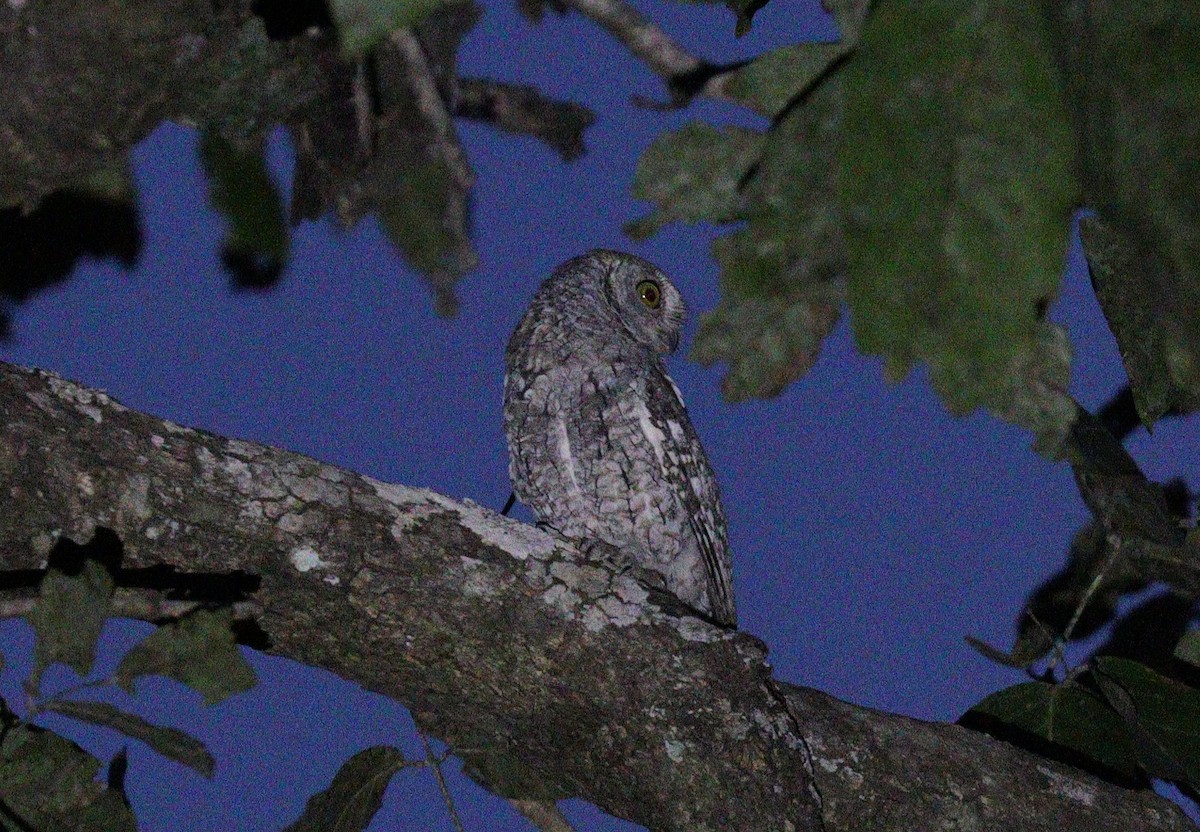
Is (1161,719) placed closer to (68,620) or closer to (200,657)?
(200,657)

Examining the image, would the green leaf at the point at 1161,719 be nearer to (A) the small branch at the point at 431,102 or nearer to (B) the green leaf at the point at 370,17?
(A) the small branch at the point at 431,102

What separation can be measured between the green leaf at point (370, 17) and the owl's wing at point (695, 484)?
2864 mm

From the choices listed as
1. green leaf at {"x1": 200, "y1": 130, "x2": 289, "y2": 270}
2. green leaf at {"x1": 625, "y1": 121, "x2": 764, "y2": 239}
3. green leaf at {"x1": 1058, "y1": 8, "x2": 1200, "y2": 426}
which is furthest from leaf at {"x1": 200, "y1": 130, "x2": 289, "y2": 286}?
green leaf at {"x1": 1058, "y1": 8, "x2": 1200, "y2": 426}

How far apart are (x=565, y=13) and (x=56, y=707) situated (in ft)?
5.04

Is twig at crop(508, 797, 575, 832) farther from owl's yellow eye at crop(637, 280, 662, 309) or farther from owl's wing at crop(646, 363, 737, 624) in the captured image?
owl's yellow eye at crop(637, 280, 662, 309)

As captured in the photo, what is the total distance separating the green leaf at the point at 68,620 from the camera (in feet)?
4.83

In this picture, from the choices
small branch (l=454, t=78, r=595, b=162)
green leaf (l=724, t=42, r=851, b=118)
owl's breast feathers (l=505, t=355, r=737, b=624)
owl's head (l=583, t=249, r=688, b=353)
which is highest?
owl's head (l=583, t=249, r=688, b=353)

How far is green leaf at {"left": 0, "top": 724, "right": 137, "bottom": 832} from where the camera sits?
187 cm

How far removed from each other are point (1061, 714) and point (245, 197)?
6.56 ft

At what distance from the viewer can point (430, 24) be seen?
5.44 feet

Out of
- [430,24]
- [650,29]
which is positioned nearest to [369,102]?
[430,24]

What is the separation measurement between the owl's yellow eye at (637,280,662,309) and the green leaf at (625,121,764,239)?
3314 millimetres

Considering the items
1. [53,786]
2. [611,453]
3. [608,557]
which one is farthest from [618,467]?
[53,786]

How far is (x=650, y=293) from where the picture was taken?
4.38m
